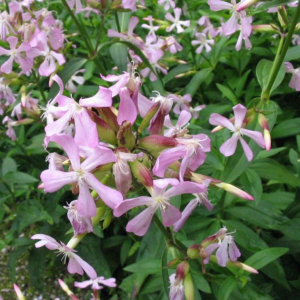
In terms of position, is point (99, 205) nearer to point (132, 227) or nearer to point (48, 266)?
point (132, 227)

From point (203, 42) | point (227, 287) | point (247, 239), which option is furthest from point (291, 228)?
point (203, 42)

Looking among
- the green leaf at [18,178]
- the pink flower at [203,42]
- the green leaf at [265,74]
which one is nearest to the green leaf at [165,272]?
the green leaf at [265,74]

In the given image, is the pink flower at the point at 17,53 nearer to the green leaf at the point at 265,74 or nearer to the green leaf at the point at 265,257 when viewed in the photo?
the green leaf at the point at 265,74

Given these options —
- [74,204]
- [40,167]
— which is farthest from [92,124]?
[40,167]

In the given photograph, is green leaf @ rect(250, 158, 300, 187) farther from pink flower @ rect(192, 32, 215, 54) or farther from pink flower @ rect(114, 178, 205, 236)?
pink flower @ rect(192, 32, 215, 54)

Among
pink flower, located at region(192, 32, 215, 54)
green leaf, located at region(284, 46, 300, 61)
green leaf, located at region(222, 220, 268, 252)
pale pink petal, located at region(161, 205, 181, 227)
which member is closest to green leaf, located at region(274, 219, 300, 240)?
green leaf, located at region(222, 220, 268, 252)

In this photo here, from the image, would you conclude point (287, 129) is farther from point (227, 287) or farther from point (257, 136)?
point (227, 287)

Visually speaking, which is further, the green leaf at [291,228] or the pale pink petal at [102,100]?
the green leaf at [291,228]
